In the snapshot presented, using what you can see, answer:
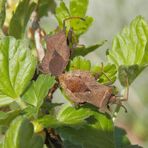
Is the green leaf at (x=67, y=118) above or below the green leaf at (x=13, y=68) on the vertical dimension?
below

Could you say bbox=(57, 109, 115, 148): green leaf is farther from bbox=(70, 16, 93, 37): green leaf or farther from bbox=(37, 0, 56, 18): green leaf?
bbox=(37, 0, 56, 18): green leaf

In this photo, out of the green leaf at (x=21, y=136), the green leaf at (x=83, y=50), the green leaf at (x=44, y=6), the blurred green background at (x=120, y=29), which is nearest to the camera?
the green leaf at (x=21, y=136)

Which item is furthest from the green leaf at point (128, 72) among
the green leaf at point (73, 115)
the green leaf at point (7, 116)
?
the green leaf at point (7, 116)

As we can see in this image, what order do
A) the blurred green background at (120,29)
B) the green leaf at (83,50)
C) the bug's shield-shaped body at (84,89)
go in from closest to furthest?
1. the bug's shield-shaped body at (84,89)
2. the green leaf at (83,50)
3. the blurred green background at (120,29)

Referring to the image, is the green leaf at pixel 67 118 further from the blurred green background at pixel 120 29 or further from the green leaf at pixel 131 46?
the blurred green background at pixel 120 29

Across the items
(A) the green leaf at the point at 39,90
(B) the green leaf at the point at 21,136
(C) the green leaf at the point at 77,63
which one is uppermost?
(C) the green leaf at the point at 77,63

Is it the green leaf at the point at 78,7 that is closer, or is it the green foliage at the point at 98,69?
the green foliage at the point at 98,69

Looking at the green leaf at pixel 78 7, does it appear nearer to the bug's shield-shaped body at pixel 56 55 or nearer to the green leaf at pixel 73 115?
the bug's shield-shaped body at pixel 56 55
